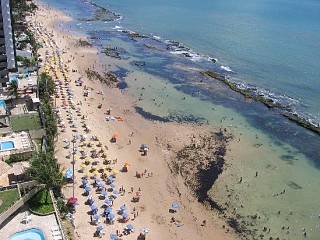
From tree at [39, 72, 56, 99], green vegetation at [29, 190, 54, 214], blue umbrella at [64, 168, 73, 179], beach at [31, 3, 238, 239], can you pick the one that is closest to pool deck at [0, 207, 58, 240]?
green vegetation at [29, 190, 54, 214]

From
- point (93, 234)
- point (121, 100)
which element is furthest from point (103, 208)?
point (121, 100)

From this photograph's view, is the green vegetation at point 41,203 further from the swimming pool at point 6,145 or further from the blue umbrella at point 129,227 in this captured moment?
the swimming pool at point 6,145

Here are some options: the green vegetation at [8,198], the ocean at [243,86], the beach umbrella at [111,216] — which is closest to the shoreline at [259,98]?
the ocean at [243,86]

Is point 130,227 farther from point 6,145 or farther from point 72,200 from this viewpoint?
point 6,145

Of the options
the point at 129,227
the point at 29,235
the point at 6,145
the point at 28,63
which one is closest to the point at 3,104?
the point at 6,145

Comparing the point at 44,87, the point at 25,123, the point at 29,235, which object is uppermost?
→ the point at 44,87

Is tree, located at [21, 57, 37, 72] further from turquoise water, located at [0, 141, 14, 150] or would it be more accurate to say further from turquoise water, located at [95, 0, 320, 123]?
turquoise water, located at [95, 0, 320, 123]
